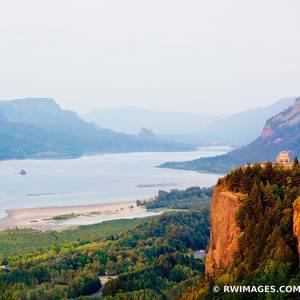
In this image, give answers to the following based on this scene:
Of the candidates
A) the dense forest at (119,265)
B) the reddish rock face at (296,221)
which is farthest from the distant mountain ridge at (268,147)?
the reddish rock face at (296,221)

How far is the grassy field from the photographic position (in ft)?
193

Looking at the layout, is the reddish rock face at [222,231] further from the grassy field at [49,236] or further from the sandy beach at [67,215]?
the sandy beach at [67,215]

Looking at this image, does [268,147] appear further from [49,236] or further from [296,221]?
[296,221]

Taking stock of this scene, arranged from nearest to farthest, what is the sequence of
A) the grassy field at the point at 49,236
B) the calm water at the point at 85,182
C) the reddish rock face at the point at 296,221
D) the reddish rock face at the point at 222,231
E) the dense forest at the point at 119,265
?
the reddish rock face at the point at 296,221, the reddish rock face at the point at 222,231, the dense forest at the point at 119,265, the grassy field at the point at 49,236, the calm water at the point at 85,182

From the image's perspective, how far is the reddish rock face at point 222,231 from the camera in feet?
89.0

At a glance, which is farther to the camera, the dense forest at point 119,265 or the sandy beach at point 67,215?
the sandy beach at point 67,215

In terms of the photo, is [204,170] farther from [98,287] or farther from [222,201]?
[222,201]

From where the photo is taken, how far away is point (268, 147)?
501ft

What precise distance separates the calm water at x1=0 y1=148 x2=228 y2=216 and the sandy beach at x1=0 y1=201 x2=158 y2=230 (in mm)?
3670

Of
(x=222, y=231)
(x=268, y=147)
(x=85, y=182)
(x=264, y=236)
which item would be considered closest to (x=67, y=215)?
(x=85, y=182)

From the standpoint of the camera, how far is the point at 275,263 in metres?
23.9

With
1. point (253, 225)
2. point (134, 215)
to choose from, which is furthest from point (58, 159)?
point (253, 225)

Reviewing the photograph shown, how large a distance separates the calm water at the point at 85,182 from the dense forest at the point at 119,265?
33229 mm

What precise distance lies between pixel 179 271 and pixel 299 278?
15.8 meters
